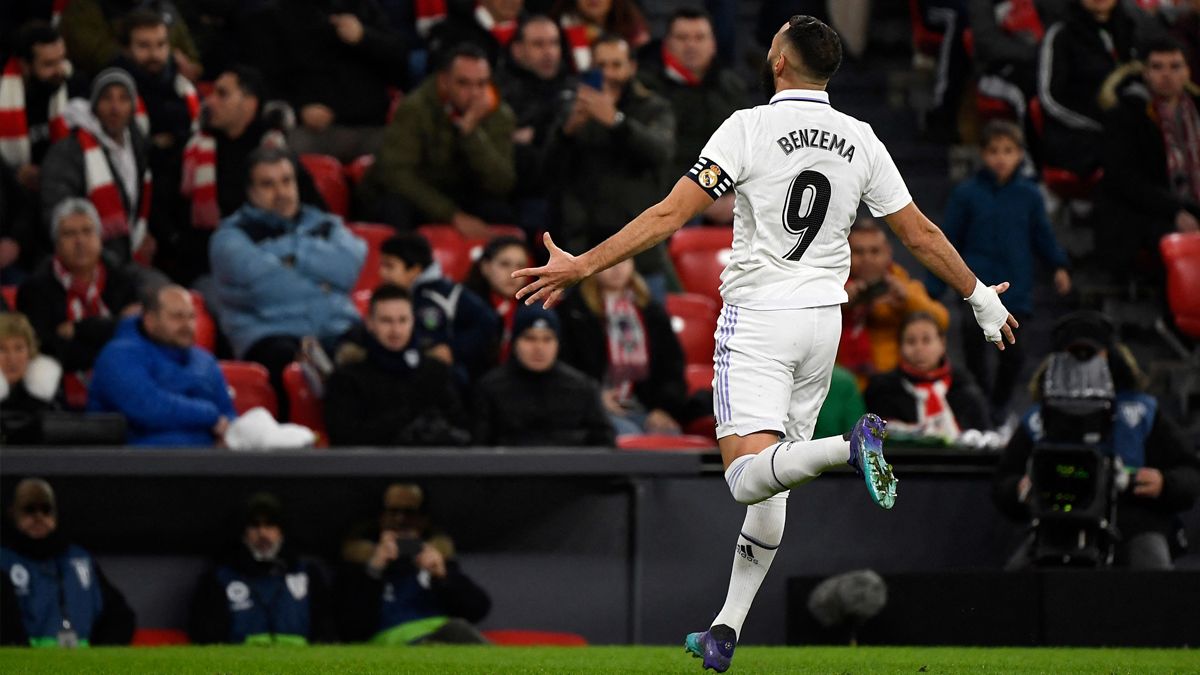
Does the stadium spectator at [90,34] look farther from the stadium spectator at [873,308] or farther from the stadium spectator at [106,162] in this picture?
the stadium spectator at [873,308]

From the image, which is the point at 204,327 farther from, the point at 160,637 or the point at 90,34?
the point at 90,34

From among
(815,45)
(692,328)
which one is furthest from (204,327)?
(815,45)

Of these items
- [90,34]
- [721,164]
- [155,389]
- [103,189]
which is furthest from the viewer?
[90,34]

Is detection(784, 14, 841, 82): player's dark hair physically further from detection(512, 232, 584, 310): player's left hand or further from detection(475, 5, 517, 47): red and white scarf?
detection(475, 5, 517, 47): red and white scarf

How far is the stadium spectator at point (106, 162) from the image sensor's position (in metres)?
12.1

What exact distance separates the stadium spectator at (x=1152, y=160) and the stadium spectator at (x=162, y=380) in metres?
6.15

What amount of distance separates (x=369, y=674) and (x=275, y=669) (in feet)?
1.64

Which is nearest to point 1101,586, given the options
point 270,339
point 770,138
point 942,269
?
point 942,269

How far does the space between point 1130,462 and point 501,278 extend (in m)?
3.68

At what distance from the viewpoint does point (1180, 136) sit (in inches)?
539

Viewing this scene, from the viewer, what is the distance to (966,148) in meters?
15.1

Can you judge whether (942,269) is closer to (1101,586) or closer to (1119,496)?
(1101,586)

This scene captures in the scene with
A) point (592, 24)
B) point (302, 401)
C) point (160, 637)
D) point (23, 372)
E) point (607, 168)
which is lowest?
point (160, 637)

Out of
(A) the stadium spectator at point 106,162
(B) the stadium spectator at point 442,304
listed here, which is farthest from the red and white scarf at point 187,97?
(B) the stadium spectator at point 442,304
